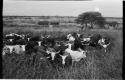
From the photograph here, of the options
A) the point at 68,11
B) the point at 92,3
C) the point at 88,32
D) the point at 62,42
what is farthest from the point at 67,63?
the point at 92,3

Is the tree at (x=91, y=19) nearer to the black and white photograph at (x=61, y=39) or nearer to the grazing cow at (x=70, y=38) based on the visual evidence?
the black and white photograph at (x=61, y=39)

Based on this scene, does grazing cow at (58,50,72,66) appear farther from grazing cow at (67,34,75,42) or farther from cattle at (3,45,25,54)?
cattle at (3,45,25,54)

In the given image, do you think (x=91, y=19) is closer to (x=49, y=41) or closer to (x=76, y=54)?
(x=76, y=54)

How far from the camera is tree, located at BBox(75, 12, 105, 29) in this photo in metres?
3.04

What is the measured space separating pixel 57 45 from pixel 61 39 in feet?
0.40

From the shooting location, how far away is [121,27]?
9.76 ft

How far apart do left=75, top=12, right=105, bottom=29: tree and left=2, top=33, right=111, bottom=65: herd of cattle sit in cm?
20

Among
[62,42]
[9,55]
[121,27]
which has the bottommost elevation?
[9,55]

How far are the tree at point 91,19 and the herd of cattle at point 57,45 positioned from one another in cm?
20

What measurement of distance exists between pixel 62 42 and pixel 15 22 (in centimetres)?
86

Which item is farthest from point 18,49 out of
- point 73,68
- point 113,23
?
point 113,23

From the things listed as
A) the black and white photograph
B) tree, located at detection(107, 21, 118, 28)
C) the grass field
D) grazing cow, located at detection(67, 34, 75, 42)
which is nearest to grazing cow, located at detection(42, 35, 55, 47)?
the black and white photograph

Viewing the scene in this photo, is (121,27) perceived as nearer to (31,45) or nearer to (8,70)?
(31,45)

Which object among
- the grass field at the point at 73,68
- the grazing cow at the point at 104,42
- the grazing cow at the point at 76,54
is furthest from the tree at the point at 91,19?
the grazing cow at the point at 76,54
